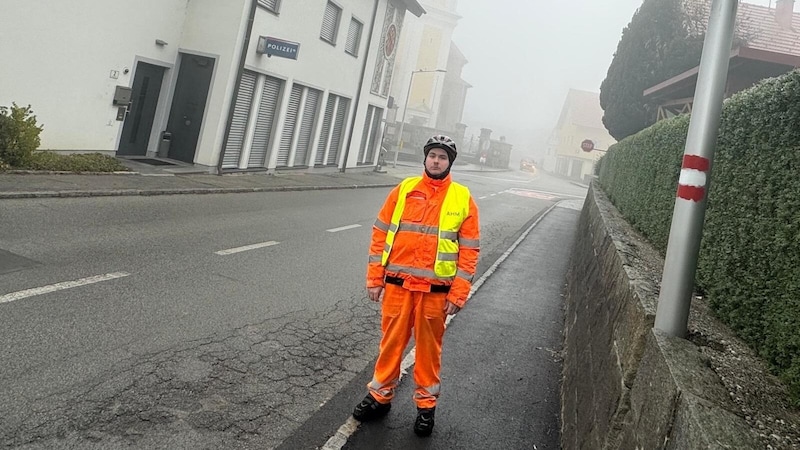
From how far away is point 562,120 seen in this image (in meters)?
88.9

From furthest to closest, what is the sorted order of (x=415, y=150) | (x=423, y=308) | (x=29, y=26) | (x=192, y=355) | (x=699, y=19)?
(x=415, y=150) < (x=699, y=19) < (x=29, y=26) < (x=192, y=355) < (x=423, y=308)

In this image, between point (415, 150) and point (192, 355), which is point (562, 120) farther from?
point (192, 355)

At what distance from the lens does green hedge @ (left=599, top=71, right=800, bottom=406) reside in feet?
8.48

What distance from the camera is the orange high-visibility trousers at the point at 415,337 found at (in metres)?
3.96

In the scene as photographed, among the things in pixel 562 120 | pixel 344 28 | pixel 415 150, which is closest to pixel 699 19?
pixel 344 28

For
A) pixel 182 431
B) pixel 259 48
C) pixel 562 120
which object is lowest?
pixel 182 431

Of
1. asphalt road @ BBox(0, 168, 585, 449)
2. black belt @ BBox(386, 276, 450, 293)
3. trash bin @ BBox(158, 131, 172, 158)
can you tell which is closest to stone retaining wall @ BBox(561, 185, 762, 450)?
black belt @ BBox(386, 276, 450, 293)

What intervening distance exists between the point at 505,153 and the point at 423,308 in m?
68.7

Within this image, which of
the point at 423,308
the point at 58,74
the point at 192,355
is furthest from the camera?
the point at 58,74

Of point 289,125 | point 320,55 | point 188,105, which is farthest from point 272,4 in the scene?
point 289,125

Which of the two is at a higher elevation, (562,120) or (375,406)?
(562,120)

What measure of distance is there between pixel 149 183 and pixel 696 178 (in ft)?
38.1

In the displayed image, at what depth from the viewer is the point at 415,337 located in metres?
3.99

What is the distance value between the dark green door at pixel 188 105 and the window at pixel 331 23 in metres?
5.82
